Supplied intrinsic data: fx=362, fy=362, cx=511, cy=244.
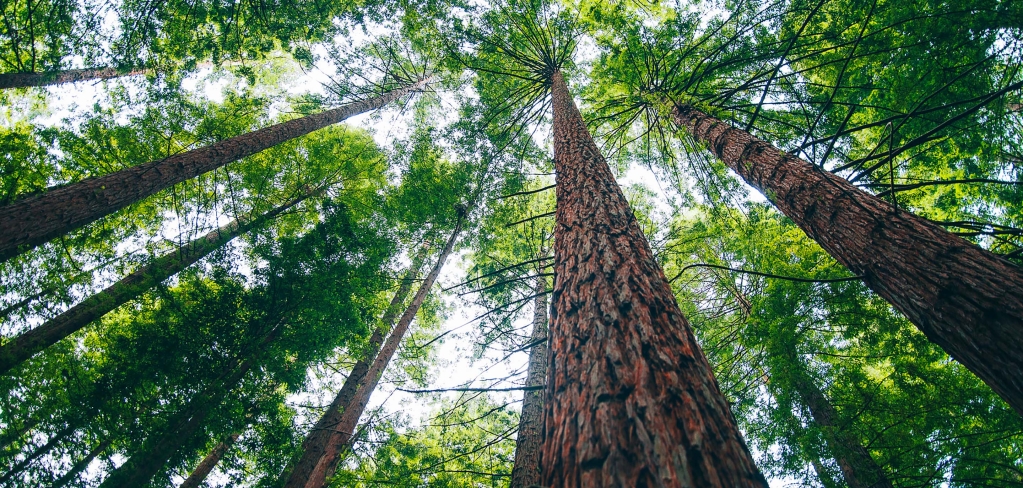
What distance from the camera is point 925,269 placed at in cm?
221

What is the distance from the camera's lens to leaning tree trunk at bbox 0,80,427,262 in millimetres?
3881

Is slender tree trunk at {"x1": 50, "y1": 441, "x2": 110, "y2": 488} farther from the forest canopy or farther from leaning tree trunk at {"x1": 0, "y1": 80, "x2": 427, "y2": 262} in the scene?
leaning tree trunk at {"x1": 0, "y1": 80, "x2": 427, "y2": 262}

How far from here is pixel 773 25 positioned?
19.3ft

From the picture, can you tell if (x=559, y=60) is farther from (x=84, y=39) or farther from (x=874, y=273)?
(x=84, y=39)

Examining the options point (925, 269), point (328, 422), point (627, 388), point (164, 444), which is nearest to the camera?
point (627, 388)

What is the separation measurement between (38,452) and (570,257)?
22.0ft

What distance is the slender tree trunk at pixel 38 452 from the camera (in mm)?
4195

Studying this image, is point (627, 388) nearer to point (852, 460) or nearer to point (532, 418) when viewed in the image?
point (852, 460)

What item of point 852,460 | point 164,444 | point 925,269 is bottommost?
point 925,269

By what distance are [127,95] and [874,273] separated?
12592 millimetres

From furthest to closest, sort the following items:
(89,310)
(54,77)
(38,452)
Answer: (54,77) < (89,310) < (38,452)

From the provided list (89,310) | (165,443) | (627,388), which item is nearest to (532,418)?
(165,443)

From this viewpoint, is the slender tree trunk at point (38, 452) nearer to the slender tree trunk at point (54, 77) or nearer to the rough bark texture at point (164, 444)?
the rough bark texture at point (164, 444)

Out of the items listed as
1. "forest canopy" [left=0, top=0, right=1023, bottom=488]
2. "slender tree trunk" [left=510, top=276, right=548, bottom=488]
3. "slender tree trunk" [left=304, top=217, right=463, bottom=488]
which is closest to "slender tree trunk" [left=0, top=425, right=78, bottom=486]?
"forest canopy" [left=0, top=0, right=1023, bottom=488]
